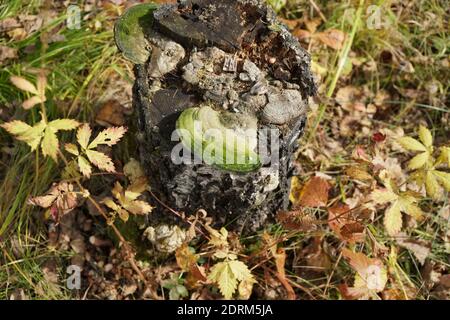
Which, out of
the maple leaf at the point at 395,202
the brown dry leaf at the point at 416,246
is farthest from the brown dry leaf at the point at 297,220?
the brown dry leaf at the point at 416,246

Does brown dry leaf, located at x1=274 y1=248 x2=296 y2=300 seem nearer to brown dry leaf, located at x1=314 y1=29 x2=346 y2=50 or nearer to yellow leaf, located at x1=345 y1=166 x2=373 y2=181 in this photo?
yellow leaf, located at x1=345 y1=166 x2=373 y2=181

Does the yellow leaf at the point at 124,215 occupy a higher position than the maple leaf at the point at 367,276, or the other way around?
the yellow leaf at the point at 124,215

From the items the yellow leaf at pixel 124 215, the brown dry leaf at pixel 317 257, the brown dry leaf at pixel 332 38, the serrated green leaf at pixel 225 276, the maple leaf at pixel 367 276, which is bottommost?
the brown dry leaf at pixel 317 257

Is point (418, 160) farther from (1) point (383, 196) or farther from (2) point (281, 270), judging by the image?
(2) point (281, 270)

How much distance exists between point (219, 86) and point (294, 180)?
1060 millimetres

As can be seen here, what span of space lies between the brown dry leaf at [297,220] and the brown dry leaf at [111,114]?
46.0 inches

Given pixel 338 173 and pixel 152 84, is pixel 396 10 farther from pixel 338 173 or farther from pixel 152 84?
pixel 152 84

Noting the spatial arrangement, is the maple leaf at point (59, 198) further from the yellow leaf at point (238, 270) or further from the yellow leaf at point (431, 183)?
the yellow leaf at point (431, 183)

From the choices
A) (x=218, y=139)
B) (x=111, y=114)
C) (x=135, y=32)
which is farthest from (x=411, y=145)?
(x=111, y=114)

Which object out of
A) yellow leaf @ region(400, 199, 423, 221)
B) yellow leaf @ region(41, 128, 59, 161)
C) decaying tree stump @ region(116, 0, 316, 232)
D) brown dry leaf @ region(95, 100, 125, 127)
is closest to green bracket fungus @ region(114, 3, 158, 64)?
decaying tree stump @ region(116, 0, 316, 232)

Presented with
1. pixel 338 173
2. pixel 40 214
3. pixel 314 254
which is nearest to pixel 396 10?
pixel 338 173

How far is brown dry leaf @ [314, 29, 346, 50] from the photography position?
3385mm

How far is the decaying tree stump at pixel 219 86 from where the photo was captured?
2178 millimetres

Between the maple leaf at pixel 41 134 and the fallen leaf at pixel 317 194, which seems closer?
the maple leaf at pixel 41 134
